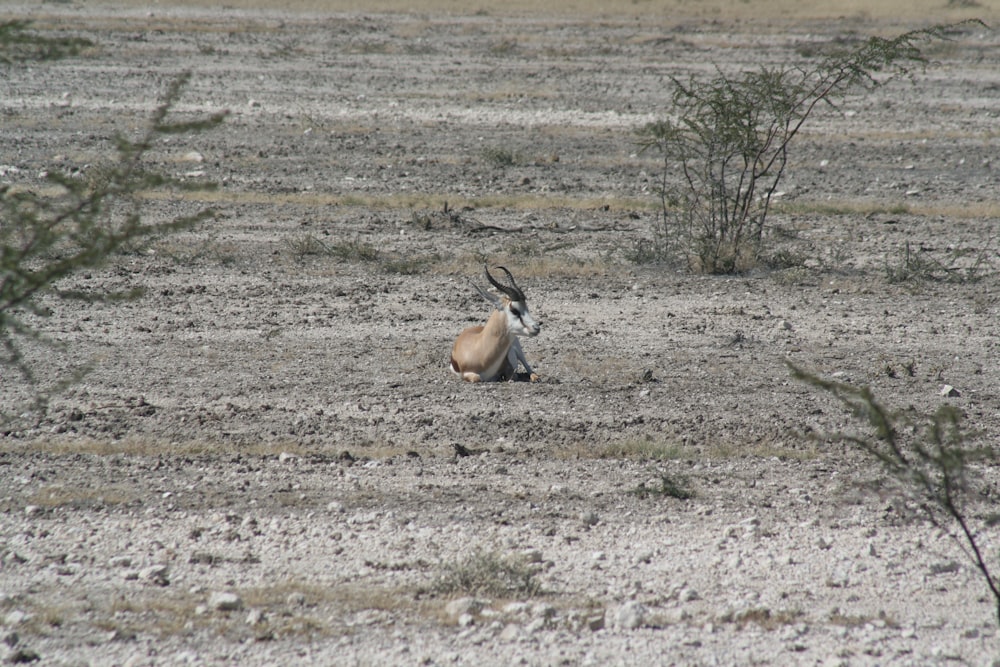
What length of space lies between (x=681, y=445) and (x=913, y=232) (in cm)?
808

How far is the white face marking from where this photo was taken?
30.8 feet

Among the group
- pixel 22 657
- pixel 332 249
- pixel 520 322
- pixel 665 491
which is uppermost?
Answer: pixel 520 322

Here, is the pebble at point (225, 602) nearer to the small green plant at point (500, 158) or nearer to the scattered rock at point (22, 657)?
the scattered rock at point (22, 657)

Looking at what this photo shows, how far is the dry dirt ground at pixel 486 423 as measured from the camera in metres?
5.38

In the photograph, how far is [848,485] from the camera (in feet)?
23.3

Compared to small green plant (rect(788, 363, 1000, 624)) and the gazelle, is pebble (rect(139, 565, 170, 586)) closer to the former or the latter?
small green plant (rect(788, 363, 1000, 624))

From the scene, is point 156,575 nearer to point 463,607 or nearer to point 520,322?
point 463,607

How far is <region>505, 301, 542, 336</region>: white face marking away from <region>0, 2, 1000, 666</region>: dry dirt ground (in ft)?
1.36

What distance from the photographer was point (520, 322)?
941cm

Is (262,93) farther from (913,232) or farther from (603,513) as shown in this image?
(603,513)

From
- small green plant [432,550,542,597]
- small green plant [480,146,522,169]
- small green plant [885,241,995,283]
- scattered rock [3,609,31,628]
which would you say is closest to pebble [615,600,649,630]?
small green plant [432,550,542,597]

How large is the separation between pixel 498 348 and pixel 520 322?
29 centimetres

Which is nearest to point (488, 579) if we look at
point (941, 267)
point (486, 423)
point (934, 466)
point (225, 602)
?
point (225, 602)

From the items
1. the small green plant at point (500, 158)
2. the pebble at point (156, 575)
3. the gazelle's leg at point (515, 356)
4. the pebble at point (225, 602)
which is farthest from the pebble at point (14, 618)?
the small green plant at point (500, 158)
